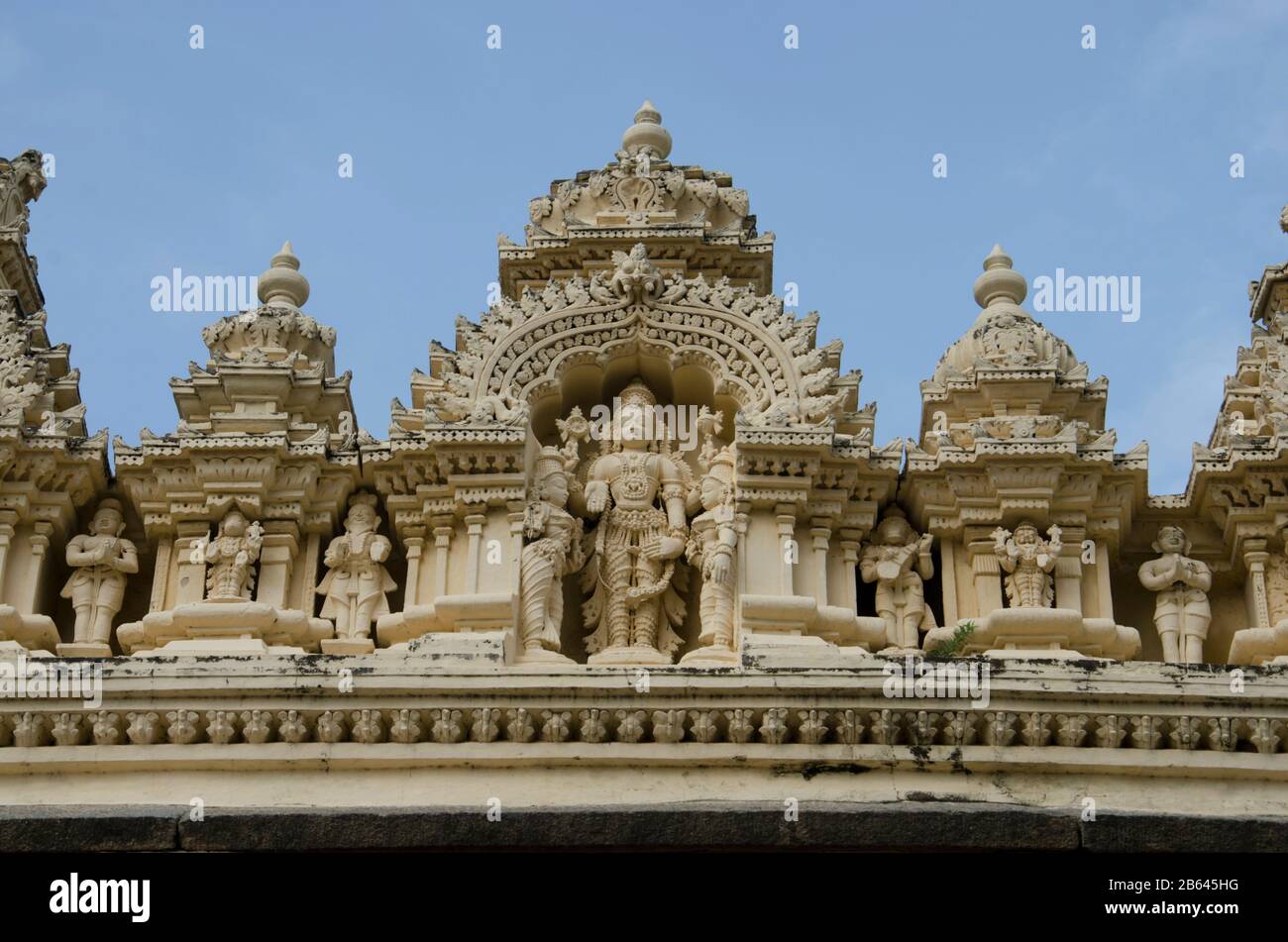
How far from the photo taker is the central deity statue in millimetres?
14531

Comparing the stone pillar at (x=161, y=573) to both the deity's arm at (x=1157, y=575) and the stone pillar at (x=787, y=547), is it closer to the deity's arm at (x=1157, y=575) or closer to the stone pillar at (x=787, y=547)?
the stone pillar at (x=787, y=547)

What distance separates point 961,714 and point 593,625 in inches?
138

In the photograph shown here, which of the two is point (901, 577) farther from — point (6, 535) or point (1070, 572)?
point (6, 535)

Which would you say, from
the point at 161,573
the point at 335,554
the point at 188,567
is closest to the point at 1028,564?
the point at 335,554

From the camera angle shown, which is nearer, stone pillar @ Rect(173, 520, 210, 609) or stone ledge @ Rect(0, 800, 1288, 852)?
stone ledge @ Rect(0, 800, 1288, 852)

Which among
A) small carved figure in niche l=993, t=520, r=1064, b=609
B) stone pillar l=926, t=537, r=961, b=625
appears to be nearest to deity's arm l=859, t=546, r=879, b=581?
stone pillar l=926, t=537, r=961, b=625

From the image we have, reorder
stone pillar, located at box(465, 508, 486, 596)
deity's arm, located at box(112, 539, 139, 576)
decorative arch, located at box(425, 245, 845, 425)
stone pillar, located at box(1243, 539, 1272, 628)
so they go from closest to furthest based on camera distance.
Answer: stone pillar, located at box(465, 508, 486, 596), stone pillar, located at box(1243, 539, 1272, 628), deity's arm, located at box(112, 539, 139, 576), decorative arch, located at box(425, 245, 845, 425)

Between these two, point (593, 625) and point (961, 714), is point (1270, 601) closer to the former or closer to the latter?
point (961, 714)

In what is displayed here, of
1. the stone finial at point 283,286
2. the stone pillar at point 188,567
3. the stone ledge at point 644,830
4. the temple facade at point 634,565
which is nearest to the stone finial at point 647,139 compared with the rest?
the temple facade at point 634,565

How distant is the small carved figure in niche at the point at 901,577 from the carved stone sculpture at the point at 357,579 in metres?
3.68

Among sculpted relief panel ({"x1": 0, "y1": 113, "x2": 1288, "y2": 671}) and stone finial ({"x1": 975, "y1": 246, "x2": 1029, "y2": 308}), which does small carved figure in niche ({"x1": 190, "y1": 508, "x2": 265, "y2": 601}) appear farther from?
stone finial ({"x1": 975, "y1": 246, "x2": 1029, "y2": 308})

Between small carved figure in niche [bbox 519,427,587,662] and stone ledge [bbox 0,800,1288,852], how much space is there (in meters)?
5.75

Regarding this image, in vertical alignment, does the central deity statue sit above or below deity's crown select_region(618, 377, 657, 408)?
below

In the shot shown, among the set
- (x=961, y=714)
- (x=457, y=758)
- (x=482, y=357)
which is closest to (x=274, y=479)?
(x=482, y=357)
